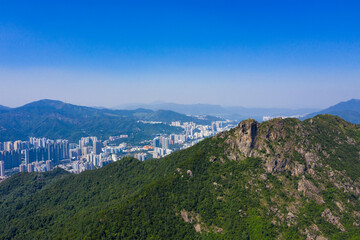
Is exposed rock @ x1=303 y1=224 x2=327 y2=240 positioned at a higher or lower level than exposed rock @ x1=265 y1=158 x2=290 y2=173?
lower

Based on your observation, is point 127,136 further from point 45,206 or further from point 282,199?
point 282,199

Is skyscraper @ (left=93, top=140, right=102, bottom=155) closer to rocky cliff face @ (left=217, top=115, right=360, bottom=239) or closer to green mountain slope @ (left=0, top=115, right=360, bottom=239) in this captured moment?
green mountain slope @ (left=0, top=115, right=360, bottom=239)

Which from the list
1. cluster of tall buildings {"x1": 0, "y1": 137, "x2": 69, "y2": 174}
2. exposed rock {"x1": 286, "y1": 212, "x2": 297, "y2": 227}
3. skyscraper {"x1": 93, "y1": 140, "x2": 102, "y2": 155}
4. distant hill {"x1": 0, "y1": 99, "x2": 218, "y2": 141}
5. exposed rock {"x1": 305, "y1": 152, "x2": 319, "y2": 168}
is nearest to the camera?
exposed rock {"x1": 286, "y1": 212, "x2": 297, "y2": 227}

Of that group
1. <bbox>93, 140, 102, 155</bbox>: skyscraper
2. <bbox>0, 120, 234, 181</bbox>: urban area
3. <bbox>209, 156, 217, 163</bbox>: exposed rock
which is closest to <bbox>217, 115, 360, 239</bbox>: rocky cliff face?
<bbox>209, 156, 217, 163</bbox>: exposed rock

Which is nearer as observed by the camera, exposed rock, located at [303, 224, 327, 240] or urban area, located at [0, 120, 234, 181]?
exposed rock, located at [303, 224, 327, 240]

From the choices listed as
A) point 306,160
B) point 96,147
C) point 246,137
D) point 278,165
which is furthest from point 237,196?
point 96,147

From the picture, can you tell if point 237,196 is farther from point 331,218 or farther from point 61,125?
point 61,125

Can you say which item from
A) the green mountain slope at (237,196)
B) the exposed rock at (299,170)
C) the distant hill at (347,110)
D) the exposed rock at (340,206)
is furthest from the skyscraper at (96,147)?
the distant hill at (347,110)
